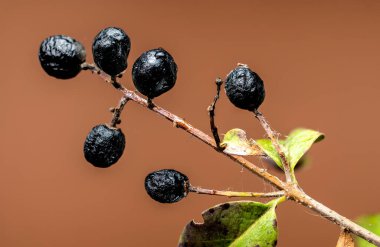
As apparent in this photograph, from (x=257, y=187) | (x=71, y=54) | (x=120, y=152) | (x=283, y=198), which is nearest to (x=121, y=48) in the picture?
(x=71, y=54)

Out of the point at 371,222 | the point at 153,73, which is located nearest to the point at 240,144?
the point at 153,73

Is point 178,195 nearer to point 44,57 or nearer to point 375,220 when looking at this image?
point 44,57

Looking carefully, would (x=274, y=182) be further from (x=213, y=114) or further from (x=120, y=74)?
(x=120, y=74)

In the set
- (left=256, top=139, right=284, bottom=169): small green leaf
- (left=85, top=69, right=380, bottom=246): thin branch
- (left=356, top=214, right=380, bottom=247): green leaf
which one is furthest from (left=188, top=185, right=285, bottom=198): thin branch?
(left=356, top=214, right=380, bottom=247): green leaf

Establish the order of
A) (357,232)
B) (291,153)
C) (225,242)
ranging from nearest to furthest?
(357,232), (225,242), (291,153)

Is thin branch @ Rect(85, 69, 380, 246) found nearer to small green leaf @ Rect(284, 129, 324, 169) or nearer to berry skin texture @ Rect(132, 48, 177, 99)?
berry skin texture @ Rect(132, 48, 177, 99)

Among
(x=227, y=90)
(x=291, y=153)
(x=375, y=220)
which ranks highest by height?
(x=227, y=90)

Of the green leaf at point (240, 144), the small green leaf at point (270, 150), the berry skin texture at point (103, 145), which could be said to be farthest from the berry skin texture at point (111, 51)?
the small green leaf at point (270, 150)
